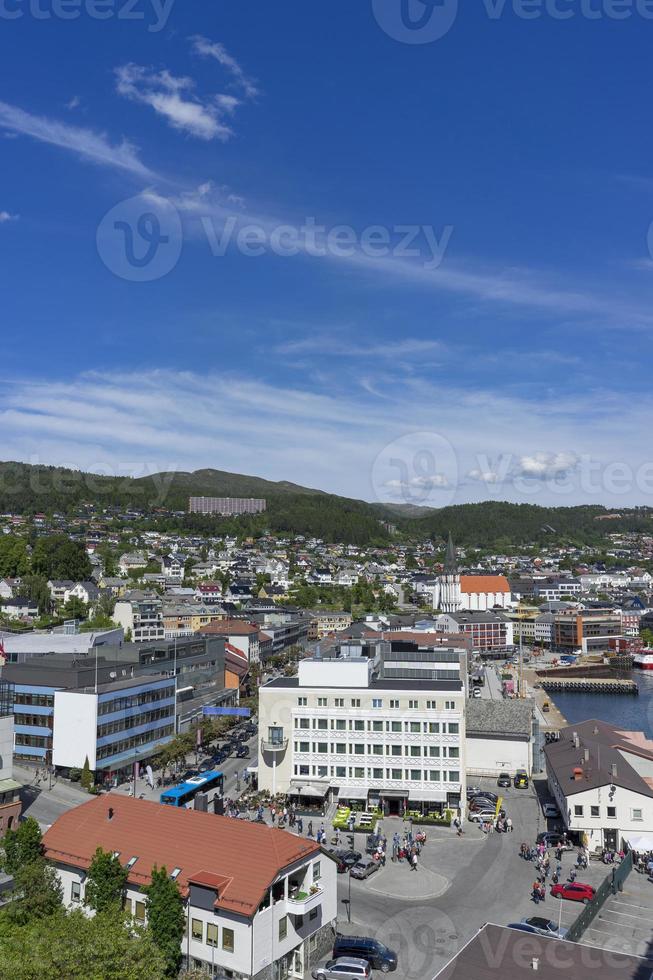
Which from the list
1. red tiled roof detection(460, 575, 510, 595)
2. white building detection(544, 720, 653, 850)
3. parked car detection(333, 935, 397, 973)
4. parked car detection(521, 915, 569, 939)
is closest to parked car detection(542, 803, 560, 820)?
white building detection(544, 720, 653, 850)

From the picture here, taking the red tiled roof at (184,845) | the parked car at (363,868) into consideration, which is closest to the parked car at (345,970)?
the red tiled roof at (184,845)

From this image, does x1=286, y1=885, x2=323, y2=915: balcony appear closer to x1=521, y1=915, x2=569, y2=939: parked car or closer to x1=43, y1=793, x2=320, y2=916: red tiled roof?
x1=43, y1=793, x2=320, y2=916: red tiled roof

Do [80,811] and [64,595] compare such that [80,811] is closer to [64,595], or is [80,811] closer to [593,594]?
[64,595]

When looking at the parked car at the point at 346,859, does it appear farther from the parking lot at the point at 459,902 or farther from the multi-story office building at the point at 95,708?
the multi-story office building at the point at 95,708

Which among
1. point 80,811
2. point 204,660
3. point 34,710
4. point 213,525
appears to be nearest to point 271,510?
point 213,525

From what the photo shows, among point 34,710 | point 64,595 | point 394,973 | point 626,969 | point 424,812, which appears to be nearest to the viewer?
point 626,969

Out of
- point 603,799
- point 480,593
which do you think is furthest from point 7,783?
point 480,593
